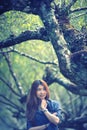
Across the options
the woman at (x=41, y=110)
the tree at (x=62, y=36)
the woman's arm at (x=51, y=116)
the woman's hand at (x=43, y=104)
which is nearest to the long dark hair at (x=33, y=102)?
the woman at (x=41, y=110)

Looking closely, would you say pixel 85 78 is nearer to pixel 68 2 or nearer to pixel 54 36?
pixel 54 36

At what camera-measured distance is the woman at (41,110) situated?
3672 mm

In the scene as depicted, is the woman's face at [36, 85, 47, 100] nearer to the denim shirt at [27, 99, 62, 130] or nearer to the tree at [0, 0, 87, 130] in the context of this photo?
the denim shirt at [27, 99, 62, 130]

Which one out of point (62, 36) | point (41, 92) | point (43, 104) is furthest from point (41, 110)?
point (62, 36)

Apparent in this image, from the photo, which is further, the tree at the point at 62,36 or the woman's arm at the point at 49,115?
the tree at the point at 62,36

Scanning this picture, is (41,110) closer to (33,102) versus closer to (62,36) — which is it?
(33,102)

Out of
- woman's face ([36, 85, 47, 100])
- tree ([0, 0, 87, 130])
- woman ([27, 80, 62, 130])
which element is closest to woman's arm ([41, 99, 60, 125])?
woman ([27, 80, 62, 130])

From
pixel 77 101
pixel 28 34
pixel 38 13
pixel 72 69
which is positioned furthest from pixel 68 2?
pixel 77 101

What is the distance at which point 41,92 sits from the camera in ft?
12.6

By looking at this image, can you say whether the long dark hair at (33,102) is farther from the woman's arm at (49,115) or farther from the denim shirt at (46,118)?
the woman's arm at (49,115)

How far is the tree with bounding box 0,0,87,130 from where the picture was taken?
452cm

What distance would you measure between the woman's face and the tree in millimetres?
839

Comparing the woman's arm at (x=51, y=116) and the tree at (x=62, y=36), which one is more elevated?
the tree at (x=62, y=36)

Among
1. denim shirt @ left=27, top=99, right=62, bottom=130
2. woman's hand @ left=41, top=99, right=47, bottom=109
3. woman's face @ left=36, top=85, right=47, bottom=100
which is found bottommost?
denim shirt @ left=27, top=99, right=62, bottom=130
